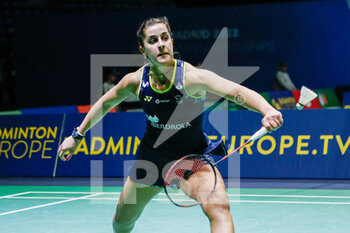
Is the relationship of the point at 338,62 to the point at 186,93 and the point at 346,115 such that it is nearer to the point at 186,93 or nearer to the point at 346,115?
the point at 346,115

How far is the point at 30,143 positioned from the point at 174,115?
234 inches

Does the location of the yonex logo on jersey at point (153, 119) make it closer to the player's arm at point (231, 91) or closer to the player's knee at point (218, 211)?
the player's arm at point (231, 91)

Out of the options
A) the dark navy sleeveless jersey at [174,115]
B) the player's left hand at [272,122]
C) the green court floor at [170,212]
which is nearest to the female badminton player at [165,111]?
the dark navy sleeveless jersey at [174,115]

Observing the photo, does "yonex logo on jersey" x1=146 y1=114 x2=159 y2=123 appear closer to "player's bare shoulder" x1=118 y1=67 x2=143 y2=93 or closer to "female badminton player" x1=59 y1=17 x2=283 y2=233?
"female badminton player" x1=59 y1=17 x2=283 y2=233

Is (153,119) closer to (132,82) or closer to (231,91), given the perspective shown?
(132,82)

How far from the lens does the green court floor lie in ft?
18.2

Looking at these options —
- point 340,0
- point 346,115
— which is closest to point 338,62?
point 340,0

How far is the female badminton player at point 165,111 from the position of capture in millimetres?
3454

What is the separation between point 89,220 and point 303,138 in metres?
3.40

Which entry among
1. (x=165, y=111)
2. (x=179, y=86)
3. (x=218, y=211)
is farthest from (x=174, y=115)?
(x=218, y=211)

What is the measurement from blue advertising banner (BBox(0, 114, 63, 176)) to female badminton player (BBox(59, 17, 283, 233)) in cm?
524

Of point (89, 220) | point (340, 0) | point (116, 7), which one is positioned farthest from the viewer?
point (116, 7)

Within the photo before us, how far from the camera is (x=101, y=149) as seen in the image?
8.90 metres

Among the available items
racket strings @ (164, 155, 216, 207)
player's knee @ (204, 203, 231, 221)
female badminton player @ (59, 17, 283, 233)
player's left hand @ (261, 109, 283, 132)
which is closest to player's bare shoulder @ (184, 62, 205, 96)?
female badminton player @ (59, 17, 283, 233)
